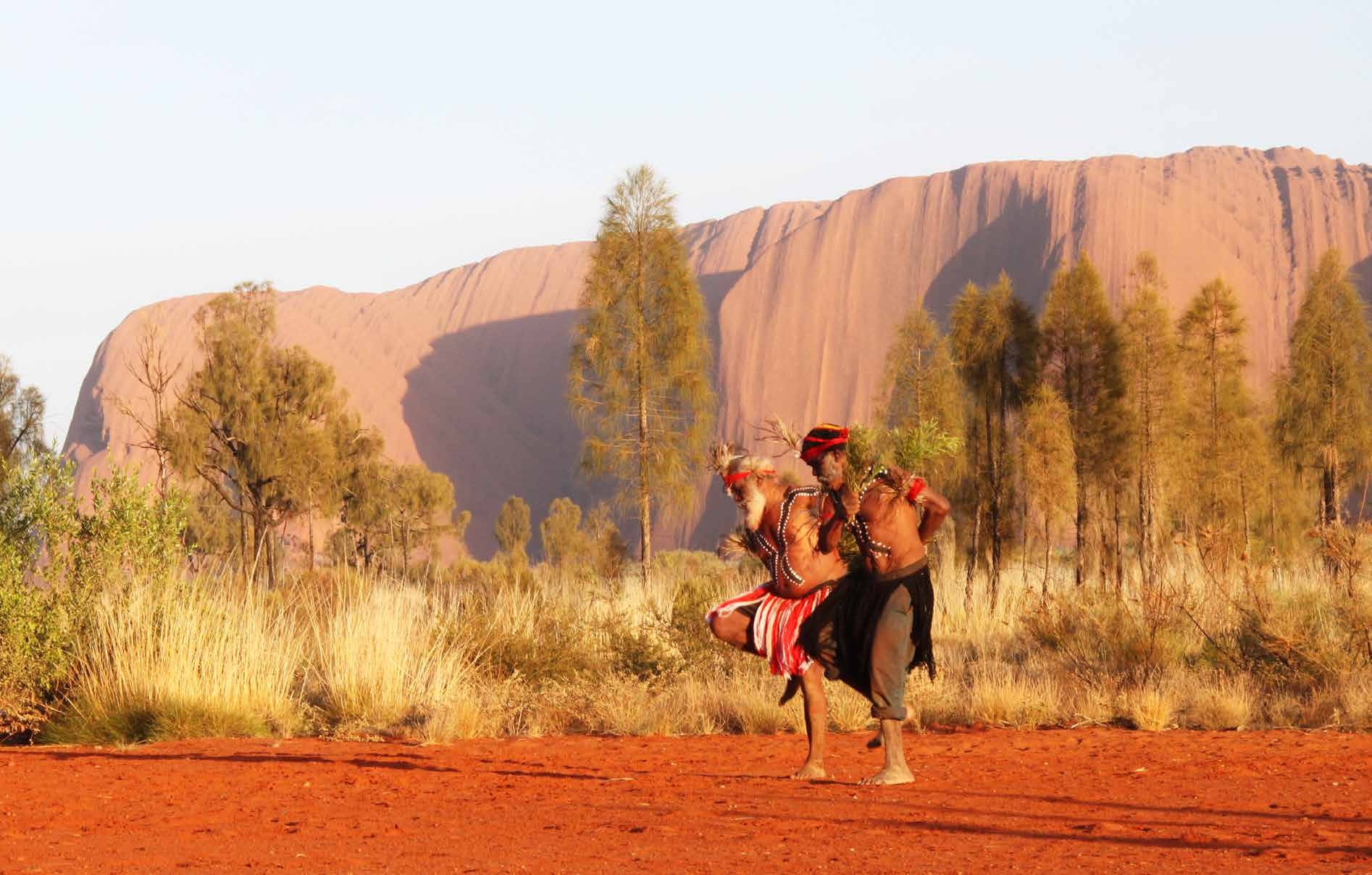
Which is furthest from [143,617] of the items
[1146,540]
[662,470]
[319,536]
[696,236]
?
[696,236]

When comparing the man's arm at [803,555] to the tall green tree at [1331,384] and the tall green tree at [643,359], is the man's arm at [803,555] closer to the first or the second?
the tall green tree at [643,359]

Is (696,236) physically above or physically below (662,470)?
above

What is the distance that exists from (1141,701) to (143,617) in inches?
318

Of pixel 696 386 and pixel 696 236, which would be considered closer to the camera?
pixel 696 386

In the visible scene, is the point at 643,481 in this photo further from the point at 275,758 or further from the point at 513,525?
the point at 513,525

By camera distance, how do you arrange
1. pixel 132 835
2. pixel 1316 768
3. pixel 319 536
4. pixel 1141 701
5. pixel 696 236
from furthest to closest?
pixel 696 236
pixel 319 536
pixel 1141 701
pixel 1316 768
pixel 132 835

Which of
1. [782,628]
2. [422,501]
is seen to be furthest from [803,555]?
[422,501]

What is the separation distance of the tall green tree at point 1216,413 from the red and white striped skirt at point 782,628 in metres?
25.1

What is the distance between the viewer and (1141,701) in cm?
1109

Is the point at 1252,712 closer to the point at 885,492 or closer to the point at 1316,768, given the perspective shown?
the point at 1316,768

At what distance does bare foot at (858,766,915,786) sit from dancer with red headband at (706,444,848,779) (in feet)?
1.85

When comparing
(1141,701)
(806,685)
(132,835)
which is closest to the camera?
(132,835)

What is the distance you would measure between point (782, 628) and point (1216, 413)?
87.1ft

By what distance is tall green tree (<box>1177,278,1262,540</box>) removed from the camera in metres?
31.5
